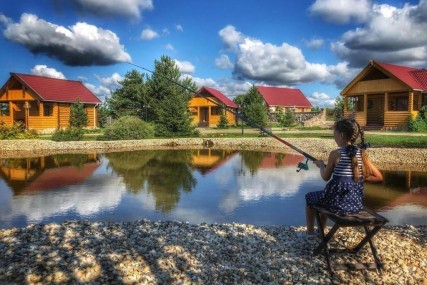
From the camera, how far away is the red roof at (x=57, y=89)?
106 ft

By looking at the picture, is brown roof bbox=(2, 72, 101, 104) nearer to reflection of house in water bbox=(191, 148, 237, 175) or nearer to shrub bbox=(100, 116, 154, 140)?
shrub bbox=(100, 116, 154, 140)

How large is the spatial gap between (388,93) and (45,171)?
2692 centimetres

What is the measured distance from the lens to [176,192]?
942 centimetres

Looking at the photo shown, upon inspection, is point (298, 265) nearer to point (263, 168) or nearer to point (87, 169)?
point (263, 168)

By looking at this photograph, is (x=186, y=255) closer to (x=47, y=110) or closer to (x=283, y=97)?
(x=47, y=110)

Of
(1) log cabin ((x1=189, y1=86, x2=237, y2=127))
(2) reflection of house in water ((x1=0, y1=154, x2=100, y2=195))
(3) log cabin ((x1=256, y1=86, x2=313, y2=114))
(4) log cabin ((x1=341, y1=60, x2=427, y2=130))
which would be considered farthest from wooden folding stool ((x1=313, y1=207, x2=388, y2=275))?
(3) log cabin ((x1=256, y1=86, x2=313, y2=114))

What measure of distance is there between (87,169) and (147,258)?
10.1 m

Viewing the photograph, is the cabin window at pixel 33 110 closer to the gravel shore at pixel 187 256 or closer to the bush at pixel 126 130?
the bush at pixel 126 130

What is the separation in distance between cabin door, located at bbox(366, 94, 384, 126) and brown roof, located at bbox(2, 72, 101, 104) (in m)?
26.9

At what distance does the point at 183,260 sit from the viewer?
14.1 feet

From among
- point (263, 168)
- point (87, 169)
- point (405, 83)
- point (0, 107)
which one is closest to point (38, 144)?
point (87, 169)

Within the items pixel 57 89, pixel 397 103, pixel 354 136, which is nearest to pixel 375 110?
pixel 397 103

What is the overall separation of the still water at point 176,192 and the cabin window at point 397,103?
764 inches

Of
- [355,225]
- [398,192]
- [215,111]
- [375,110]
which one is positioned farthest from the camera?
[215,111]
